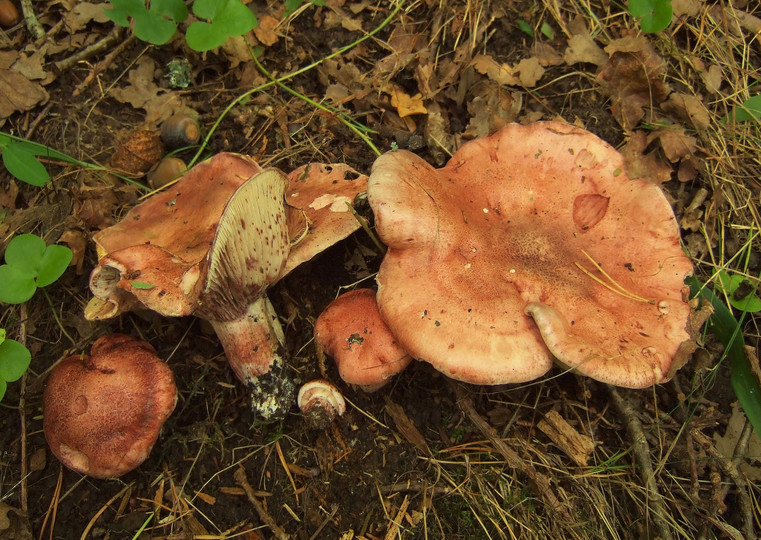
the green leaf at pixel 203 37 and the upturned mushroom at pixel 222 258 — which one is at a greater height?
the green leaf at pixel 203 37

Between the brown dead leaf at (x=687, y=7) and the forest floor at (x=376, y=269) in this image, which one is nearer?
the forest floor at (x=376, y=269)

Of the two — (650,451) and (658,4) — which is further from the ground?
(658,4)

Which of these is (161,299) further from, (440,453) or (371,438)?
(440,453)

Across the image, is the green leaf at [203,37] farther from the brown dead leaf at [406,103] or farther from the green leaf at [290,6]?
the brown dead leaf at [406,103]

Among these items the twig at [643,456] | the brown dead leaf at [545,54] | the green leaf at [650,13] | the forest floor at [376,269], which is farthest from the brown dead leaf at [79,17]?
the twig at [643,456]

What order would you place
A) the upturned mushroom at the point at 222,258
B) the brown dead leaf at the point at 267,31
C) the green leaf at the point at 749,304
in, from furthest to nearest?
the brown dead leaf at the point at 267,31 < the green leaf at the point at 749,304 < the upturned mushroom at the point at 222,258

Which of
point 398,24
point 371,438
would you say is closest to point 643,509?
point 371,438
